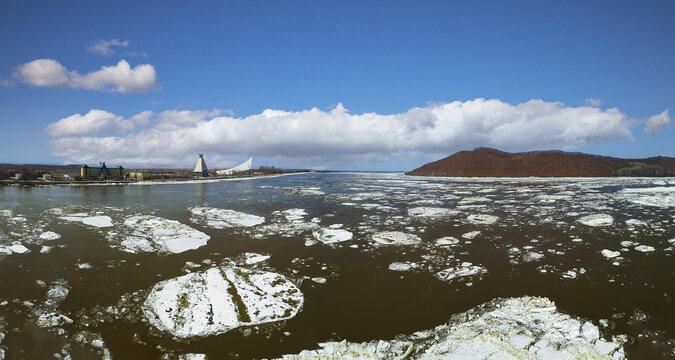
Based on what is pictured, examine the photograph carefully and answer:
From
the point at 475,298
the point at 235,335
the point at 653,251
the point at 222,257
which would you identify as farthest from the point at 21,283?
the point at 653,251

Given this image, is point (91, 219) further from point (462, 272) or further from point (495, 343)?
point (495, 343)

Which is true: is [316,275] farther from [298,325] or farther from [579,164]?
[579,164]

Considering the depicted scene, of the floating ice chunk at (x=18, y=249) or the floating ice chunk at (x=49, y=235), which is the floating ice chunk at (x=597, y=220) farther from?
the floating ice chunk at (x=49, y=235)

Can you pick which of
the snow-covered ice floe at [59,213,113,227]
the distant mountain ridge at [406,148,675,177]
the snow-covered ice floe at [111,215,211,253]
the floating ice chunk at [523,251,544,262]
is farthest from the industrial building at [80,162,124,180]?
the distant mountain ridge at [406,148,675,177]

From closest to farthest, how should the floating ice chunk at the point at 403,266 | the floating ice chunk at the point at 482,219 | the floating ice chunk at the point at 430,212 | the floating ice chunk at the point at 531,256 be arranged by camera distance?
1. the floating ice chunk at the point at 403,266
2. the floating ice chunk at the point at 531,256
3. the floating ice chunk at the point at 482,219
4. the floating ice chunk at the point at 430,212

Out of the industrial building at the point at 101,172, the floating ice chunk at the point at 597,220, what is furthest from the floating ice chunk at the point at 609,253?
the industrial building at the point at 101,172

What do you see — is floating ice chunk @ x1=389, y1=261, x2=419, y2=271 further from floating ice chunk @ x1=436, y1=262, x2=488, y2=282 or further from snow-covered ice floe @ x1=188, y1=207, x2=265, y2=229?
snow-covered ice floe @ x1=188, y1=207, x2=265, y2=229
